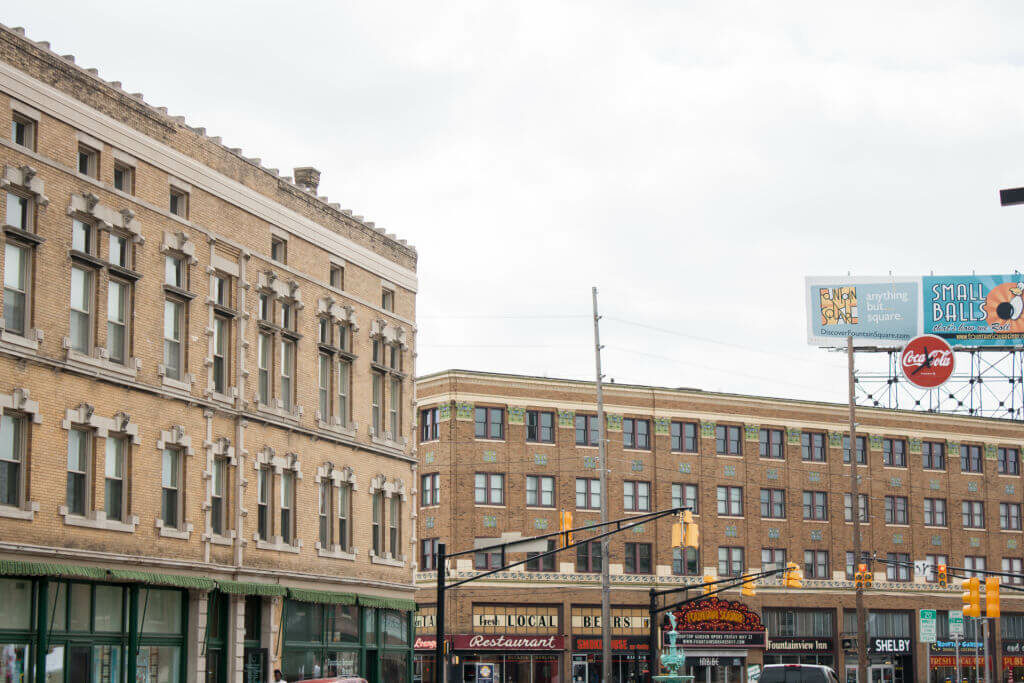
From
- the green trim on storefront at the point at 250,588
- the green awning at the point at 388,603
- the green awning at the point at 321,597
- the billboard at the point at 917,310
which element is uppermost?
the billboard at the point at 917,310

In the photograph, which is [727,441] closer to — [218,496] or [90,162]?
[218,496]

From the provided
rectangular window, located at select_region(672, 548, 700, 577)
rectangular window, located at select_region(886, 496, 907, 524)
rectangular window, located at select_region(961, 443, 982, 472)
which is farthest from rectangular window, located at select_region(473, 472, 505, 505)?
rectangular window, located at select_region(961, 443, 982, 472)

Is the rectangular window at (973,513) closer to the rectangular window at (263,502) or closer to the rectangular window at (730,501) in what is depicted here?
the rectangular window at (730,501)

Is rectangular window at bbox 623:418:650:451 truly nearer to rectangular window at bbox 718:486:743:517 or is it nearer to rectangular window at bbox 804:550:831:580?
rectangular window at bbox 718:486:743:517

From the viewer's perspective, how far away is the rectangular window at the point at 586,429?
258 feet

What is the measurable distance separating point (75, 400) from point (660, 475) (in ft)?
169

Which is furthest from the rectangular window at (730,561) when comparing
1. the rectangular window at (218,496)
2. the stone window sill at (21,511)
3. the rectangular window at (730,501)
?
the stone window sill at (21,511)

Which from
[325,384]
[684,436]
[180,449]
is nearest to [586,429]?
[684,436]

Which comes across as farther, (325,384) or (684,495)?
(684,495)

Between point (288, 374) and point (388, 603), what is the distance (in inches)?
350

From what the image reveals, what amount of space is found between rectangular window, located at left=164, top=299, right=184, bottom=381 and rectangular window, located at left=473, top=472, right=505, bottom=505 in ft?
131

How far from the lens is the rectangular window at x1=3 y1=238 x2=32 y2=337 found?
1209 inches

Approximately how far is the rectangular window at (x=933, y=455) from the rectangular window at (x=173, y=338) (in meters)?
63.7

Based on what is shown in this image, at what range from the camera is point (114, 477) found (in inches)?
1334
